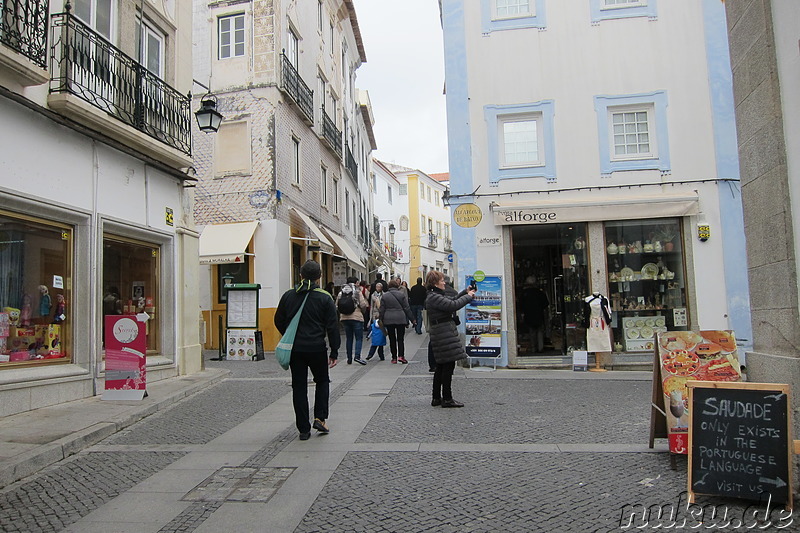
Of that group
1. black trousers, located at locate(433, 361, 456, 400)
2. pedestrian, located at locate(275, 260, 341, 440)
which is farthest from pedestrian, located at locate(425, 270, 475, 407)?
pedestrian, located at locate(275, 260, 341, 440)

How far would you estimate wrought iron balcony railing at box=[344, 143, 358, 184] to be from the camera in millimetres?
27103

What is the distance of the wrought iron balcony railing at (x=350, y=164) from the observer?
27.1 m

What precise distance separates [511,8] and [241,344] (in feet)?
30.9

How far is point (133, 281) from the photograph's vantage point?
1071cm

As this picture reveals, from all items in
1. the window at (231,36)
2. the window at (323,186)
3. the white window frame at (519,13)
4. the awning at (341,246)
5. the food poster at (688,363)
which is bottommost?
the food poster at (688,363)

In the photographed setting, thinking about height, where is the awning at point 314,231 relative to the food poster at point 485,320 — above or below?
above

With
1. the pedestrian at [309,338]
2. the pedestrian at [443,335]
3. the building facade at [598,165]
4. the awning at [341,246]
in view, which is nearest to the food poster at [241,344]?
the building facade at [598,165]

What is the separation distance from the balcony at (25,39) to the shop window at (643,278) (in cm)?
996

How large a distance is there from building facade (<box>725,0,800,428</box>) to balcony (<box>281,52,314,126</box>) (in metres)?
13.4

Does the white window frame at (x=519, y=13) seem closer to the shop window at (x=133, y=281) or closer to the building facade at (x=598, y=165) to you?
the building facade at (x=598, y=165)

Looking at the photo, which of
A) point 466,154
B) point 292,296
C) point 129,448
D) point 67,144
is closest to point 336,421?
point 292,296

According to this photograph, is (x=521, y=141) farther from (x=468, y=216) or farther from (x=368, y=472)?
(x=368, y=472)

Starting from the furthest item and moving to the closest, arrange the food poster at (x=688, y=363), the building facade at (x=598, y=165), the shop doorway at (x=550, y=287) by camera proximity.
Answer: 1. the shop doorway at (x=550, y=287)
2. the building facade at (x=598, y=165)
3. the food poster at (x=688, y=363)

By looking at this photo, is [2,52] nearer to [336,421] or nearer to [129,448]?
[129,448]
